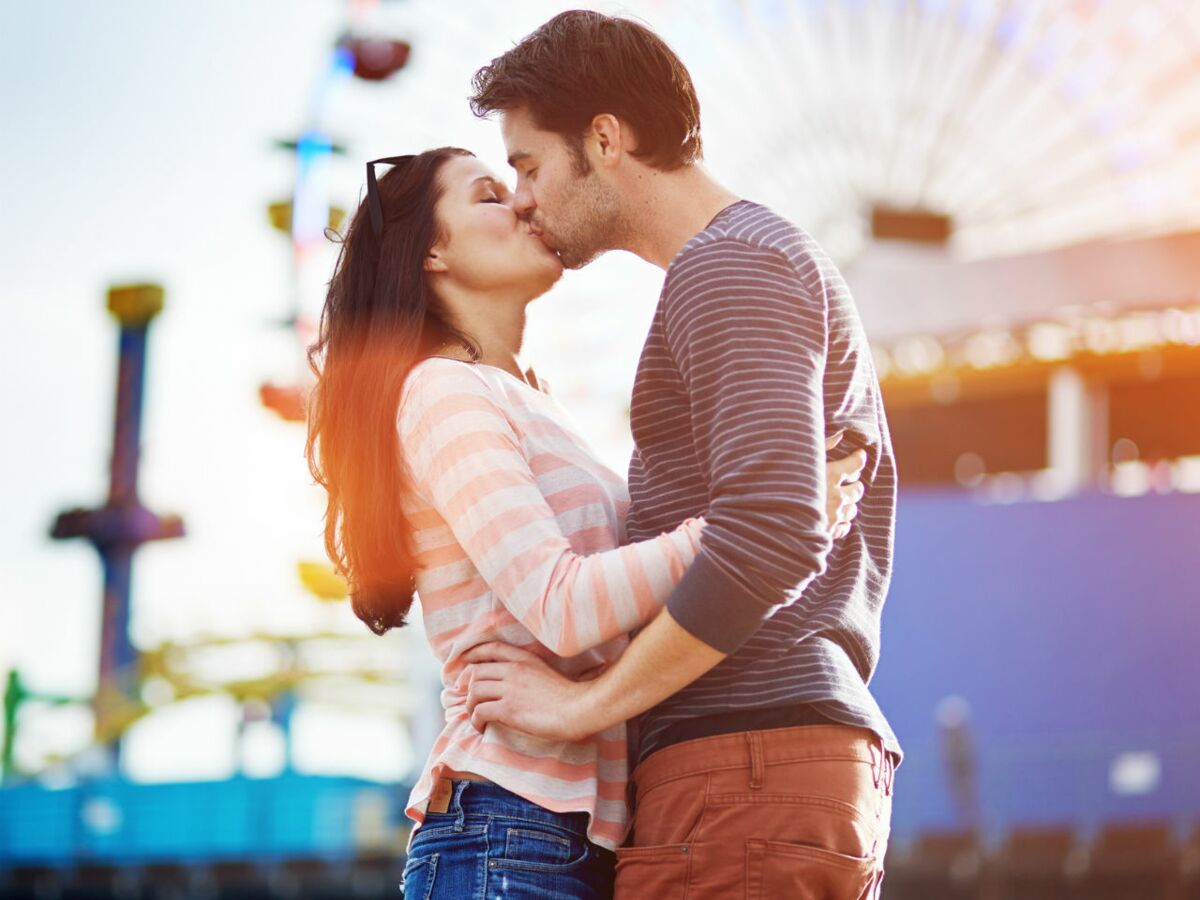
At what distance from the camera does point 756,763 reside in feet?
6.89

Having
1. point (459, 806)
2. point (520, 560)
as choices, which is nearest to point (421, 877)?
point (459, 806)

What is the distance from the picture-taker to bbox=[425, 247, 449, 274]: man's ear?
2.65 meters

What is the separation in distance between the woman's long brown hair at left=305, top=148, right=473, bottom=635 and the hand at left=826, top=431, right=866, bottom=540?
63cm

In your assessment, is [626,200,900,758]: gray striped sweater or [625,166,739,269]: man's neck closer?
[626,200,900,758]: gray striped sweater

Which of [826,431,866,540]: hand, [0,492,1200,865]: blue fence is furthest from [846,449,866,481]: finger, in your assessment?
[0,492,1200,865]: blue fence

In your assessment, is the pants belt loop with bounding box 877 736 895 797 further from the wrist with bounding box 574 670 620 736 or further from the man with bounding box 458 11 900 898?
the wrist with bounding box 574 670 620 736

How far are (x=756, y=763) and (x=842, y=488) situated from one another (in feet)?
1.24

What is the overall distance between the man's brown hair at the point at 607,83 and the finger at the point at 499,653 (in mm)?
735

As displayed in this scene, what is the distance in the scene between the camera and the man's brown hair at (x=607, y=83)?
2.41 m

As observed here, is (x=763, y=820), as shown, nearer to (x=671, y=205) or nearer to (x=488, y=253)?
(x=671, y=205)

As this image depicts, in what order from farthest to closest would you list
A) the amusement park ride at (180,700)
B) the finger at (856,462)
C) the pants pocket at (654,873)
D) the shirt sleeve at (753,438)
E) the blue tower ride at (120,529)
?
the blue tower ride at (120,529) → the amusement park ride at (180,700) → the finger at (856,462) → the pants pocket at (654,873) → the shirt sleeve at (753,438)

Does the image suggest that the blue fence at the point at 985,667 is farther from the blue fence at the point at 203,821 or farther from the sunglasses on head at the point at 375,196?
the sunglasses on head at the point at 375,196

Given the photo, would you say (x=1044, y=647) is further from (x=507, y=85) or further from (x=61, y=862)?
(x=507, y=85)

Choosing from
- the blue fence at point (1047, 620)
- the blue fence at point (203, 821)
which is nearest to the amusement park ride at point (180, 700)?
the blue fence at point (203, 821)
